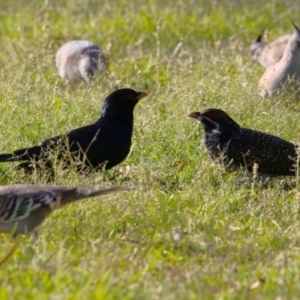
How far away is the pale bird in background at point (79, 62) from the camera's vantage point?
9766 mm

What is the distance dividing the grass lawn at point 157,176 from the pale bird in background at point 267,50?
17cm

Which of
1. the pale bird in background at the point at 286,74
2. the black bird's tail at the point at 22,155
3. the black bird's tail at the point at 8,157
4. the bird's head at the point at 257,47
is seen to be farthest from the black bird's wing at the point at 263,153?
the bird's head at the point at 257,47

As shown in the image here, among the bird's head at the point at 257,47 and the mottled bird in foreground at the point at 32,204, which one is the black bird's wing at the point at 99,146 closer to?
the mottled bird in foreground at the point at 32,204

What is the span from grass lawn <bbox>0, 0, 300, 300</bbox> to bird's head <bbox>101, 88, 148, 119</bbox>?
1.23ft

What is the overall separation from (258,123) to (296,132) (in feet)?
1.08

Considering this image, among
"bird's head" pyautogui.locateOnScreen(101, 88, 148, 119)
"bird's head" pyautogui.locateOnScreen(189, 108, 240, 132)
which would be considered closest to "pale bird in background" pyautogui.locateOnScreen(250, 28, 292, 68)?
"bird's head" pyautogui.locateOnScreen(189, 108, 240, 132)

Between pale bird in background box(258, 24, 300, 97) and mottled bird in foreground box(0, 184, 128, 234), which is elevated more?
mottled bird in foreground box(0, 184, 128, 234)

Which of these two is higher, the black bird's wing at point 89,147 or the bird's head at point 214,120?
the black bird's wing at point 89,147

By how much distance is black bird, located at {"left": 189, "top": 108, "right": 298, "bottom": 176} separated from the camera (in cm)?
661

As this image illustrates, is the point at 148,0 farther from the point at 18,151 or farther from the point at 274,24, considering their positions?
the point at 18,151

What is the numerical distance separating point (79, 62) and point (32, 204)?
5.17m

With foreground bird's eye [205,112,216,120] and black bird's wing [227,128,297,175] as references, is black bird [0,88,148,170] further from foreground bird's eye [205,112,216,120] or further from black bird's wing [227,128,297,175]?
black bird's wing [227,128,297,175]

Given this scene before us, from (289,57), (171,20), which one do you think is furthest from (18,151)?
(171,20)

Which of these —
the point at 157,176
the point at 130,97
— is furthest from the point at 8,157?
the point at 130,97
